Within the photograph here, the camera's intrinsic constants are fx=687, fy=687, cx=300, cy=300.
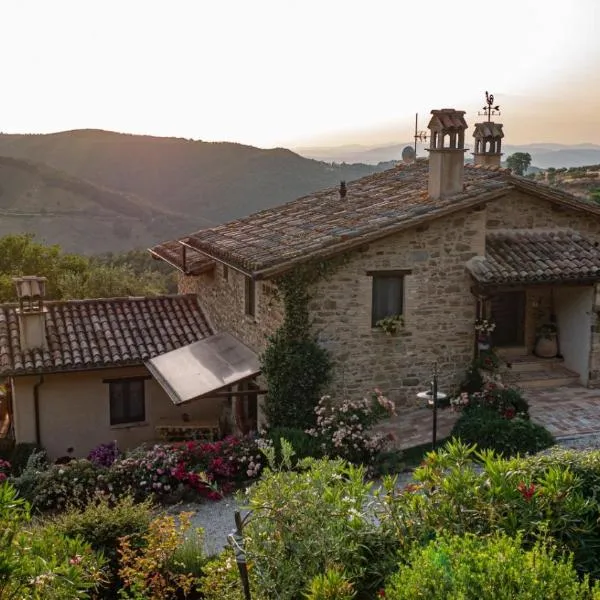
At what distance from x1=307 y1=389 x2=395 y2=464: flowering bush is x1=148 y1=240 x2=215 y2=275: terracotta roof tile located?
6.17 meters

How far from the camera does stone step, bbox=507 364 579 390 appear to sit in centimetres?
1720

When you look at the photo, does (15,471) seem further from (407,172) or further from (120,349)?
(407,172)

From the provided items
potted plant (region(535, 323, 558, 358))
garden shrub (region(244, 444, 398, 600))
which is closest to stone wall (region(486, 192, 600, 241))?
potted plant (region(535, 323, 558, 358))

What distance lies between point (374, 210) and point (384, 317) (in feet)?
9.21

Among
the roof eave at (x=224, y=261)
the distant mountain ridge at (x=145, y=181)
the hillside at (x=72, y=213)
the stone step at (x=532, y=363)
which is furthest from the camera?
the distant mountain ridge at (x=145, y=181)

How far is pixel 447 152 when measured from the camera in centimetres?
1638

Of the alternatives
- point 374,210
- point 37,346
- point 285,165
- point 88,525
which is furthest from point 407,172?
point 285,165

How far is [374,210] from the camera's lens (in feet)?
55.0

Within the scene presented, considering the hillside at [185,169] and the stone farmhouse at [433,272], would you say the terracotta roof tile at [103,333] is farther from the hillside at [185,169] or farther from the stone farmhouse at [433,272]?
the hillside at [185,169]

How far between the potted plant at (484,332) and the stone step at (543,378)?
4.27ft

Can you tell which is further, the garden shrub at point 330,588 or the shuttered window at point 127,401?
the shuttered window at point 127,401

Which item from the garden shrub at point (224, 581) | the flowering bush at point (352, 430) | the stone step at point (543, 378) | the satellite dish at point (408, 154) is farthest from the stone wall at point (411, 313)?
the satellite dish at point (408, 154)

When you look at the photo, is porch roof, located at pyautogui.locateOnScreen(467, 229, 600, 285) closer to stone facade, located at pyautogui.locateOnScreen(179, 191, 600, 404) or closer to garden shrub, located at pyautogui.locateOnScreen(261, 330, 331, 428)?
stone facade, located at pyautogui.locateOnScreen(179, 191, 600, 404)

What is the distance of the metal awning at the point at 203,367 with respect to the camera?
15.1 meters
